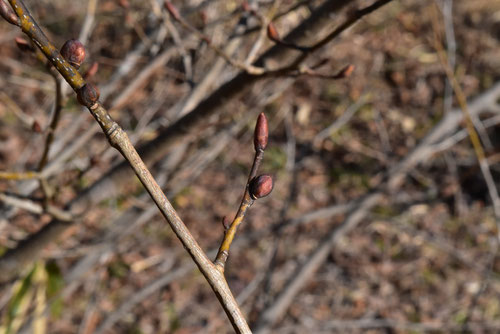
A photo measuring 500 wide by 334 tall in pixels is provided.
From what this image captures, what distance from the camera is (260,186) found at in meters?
0.87

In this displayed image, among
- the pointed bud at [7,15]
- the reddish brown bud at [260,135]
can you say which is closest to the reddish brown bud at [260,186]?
the reddish brown bud at [260,135]

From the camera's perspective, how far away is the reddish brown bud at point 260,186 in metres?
0.87

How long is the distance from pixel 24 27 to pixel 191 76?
1.25 metres

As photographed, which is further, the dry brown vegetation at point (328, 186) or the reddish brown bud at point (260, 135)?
the dry brown vegetation at point (328, 186)

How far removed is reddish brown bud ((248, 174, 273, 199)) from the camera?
2.85ft

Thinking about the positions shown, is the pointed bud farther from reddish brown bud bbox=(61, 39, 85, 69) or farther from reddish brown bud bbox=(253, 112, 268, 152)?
reddish brown bud bbox=(253, 112, 268, 152)

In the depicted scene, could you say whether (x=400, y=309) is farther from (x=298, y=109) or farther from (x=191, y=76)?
(x=191, y=76)

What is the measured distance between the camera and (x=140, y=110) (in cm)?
470

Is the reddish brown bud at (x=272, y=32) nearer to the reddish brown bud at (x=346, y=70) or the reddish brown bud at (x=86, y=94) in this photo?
the reddish brown bud at (x=346, y=70)

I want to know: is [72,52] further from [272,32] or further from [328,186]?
[328,186]

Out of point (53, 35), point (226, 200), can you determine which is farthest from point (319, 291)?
point (53, 35)

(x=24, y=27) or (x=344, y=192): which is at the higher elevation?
(x=24, y=27)

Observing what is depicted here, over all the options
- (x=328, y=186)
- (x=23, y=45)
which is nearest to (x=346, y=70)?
(x=23, y=45)

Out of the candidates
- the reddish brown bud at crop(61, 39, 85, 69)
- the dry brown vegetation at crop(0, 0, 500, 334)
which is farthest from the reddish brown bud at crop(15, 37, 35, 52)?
the dry brown vegetation at crop(0, 0, 500, 334)
